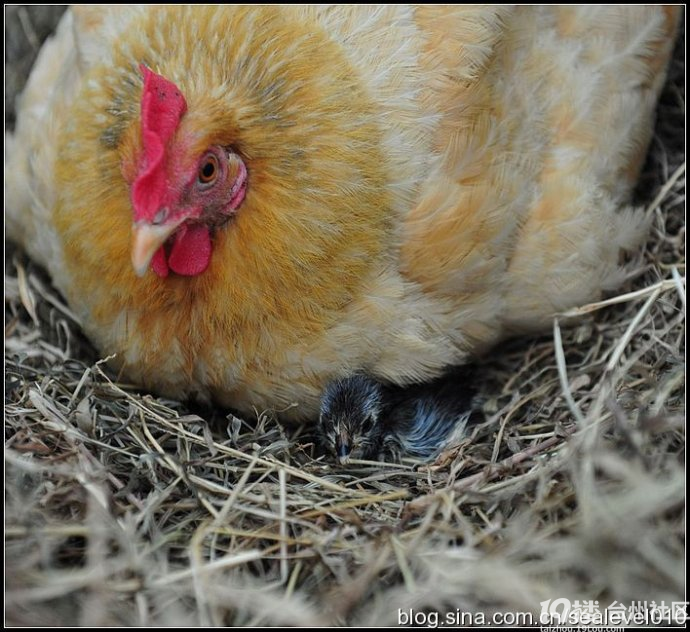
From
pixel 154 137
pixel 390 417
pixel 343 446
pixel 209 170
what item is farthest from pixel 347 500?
pixel 154 137

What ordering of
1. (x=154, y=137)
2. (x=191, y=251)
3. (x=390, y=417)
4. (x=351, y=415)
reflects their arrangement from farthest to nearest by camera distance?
(x=390, y=417), (x=351, y=415), (x=191, y=251), (x=154, y=137)

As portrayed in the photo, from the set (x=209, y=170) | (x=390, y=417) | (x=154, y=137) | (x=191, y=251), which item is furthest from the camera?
(x=390, y=417)

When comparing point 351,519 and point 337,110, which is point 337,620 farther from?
point 337,110

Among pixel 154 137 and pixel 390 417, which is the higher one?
pixel 154 137

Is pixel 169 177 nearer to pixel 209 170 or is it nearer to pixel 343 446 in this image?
pixel 209 170

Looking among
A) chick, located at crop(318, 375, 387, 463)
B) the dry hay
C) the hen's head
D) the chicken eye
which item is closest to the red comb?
the hen's head

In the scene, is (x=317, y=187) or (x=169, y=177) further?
(x=317, y=187)

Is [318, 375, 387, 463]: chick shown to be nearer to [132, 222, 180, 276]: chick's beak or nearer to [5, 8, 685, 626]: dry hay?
[5, 8, 685, 626]: dry hay

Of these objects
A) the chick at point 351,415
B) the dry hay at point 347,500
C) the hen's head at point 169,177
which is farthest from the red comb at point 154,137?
the chick at point 351,415
